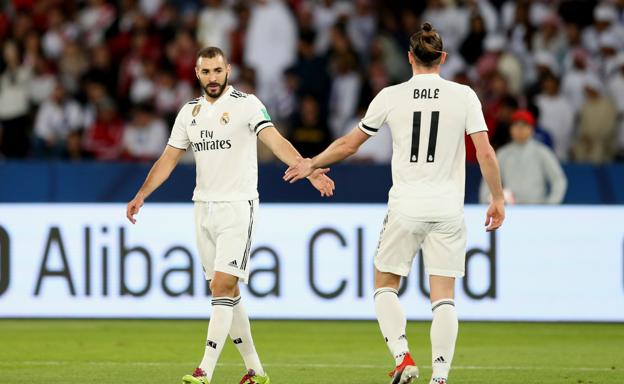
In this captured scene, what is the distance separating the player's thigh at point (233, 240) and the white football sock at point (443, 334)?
124cm

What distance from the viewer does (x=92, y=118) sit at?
1780 centimetres

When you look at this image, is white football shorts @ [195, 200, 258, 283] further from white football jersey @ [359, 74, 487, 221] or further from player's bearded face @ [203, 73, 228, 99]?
white football jersey @ [359, 74, 487, 221]

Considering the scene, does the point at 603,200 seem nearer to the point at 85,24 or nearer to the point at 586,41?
the point at 586,41

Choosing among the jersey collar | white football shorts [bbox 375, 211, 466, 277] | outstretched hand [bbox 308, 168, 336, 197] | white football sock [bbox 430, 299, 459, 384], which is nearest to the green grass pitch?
white football sock [bbox 430, 299, 459, 384]

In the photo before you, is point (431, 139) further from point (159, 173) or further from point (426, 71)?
point (159, 173)

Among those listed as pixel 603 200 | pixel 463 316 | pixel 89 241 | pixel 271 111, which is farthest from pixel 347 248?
pixel 271 111

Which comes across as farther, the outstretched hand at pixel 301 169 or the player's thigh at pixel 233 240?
the outstretched hand at pixel 301 169

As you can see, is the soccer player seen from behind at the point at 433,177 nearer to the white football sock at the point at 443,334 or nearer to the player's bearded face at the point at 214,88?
the white football sock at the point at 443,334

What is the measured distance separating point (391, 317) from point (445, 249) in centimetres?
54

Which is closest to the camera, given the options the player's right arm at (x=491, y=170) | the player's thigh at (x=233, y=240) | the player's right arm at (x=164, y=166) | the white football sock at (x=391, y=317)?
the player's right arm at (x=491, y=170)

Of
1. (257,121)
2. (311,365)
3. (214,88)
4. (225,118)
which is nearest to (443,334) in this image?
(257,121)

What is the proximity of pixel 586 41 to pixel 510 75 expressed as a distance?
47.2 inches

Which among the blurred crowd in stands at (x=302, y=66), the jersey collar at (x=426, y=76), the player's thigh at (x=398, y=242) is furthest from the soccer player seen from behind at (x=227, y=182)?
the blurred crowd in stands at (x=302, y=66)

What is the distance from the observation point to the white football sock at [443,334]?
810 cm
